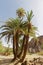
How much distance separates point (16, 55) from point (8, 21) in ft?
17.0

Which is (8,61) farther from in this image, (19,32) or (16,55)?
(19,32)

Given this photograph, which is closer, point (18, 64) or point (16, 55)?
point (18, 64)

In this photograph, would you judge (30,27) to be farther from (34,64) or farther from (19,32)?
(34,64)

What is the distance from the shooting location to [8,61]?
29.9 meters

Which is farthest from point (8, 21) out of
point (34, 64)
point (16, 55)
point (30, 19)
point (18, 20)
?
point (34, 64)

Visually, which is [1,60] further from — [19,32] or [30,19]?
[30,19]

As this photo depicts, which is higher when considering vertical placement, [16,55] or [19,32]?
[19,32]

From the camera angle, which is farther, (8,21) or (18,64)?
(8,21)

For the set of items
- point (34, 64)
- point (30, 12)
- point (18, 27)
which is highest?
point (30, 12)

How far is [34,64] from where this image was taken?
94.5ft

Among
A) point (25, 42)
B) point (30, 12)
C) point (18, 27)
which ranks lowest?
point (25, 42)

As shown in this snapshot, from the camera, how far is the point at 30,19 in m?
29.1

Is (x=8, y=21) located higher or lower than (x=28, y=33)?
higher

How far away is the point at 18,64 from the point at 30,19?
661 centimetres
